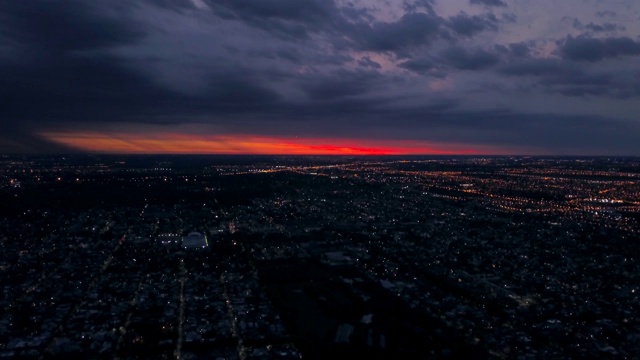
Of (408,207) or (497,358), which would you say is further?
(408,207)

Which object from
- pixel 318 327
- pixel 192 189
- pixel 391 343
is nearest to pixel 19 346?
pixel 318 327

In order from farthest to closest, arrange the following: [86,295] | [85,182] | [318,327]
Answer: [85,182], [86,295], [318,327]

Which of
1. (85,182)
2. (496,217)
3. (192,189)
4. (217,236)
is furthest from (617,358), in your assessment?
(85,182)

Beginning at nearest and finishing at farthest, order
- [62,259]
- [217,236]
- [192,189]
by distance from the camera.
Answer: [62,259]
[217,236]
[192,189]

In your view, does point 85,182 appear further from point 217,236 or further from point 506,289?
point 506,289

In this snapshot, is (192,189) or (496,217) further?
(192,189)

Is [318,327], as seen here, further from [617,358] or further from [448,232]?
[448,232]

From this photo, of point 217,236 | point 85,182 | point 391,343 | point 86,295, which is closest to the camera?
point 391,343

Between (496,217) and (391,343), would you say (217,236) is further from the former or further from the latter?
(496,217)

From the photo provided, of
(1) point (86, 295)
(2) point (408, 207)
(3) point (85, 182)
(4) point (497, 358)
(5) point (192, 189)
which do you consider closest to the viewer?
(4) point (497, 358)
